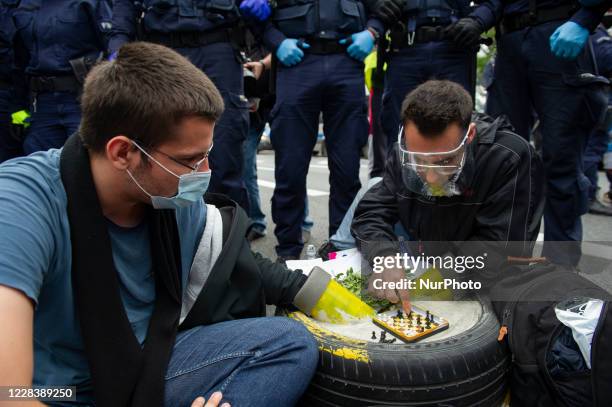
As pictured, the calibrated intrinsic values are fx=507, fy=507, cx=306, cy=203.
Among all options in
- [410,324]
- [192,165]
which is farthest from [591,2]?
[192,165]

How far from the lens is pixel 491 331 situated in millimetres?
1615

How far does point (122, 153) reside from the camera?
1292 millimetres

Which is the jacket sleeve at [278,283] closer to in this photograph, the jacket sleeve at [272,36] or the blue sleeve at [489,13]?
the jacket sleeve at [272,36]

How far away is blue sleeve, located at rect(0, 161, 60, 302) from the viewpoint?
3.37 ft

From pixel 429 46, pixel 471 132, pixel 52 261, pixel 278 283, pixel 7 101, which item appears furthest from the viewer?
pixel 7 101

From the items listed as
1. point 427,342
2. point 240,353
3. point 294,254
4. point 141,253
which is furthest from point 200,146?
point 294,254

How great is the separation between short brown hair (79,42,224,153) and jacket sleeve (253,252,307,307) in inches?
25.3

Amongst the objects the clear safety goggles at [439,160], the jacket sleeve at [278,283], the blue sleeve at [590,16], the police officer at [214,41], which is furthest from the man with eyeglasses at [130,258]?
the blue sleeve at [590,16]

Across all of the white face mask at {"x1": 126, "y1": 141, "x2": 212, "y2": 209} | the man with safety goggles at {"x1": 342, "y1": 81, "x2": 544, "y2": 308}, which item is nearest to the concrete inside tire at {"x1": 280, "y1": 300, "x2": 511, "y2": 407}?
the man with safety goggles at {"x1": 342, "y1": 81, "x2": 544, "y2": 308}

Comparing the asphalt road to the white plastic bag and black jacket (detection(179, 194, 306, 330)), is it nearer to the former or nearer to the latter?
the white plastic bag

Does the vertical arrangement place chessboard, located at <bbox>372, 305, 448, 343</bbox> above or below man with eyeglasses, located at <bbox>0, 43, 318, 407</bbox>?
below

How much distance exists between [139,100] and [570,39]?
6.45ft

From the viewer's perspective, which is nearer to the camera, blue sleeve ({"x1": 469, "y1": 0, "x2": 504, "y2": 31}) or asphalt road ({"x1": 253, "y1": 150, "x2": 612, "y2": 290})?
blue sleeve ({"x1": 469, "y1": 0, "x2": 504, "y2": 31})

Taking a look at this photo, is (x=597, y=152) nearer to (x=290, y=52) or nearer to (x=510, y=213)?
(x=510, y=213)
